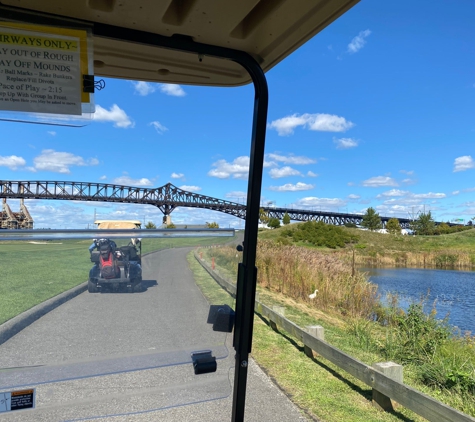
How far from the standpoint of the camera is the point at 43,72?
54.9 inches

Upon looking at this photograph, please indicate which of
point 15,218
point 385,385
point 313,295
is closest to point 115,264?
point 15,218

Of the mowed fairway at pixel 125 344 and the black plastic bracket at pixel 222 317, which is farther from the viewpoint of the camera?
the black plastic bracket at pixel 222 317

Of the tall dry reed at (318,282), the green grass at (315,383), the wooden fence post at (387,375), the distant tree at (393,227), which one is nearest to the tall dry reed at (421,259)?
the tall dry reed at (318,282)

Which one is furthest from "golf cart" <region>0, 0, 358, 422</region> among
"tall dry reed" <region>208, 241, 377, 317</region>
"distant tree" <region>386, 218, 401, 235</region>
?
"distant tree" <region>386, 218, 401, 235</region>

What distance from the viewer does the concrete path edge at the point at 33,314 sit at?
4.31 feet

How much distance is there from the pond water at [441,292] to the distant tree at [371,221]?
3757 centimetres

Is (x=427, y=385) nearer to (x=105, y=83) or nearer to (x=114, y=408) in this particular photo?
(x=114, y=408)

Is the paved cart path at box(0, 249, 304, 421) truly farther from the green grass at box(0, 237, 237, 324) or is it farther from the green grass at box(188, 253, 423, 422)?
the green grass at box(188, 253, 423, 422)

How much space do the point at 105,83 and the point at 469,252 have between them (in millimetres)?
32299

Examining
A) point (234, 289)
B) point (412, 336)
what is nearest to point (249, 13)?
point (234, 289)

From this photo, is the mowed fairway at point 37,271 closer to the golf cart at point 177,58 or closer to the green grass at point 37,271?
the green grass at point 37,271

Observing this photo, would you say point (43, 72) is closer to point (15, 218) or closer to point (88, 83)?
point (88, 83)

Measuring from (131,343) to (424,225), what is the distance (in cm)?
6265

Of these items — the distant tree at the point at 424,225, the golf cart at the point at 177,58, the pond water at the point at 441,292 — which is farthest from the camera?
the distant tree at the point at 424,225
